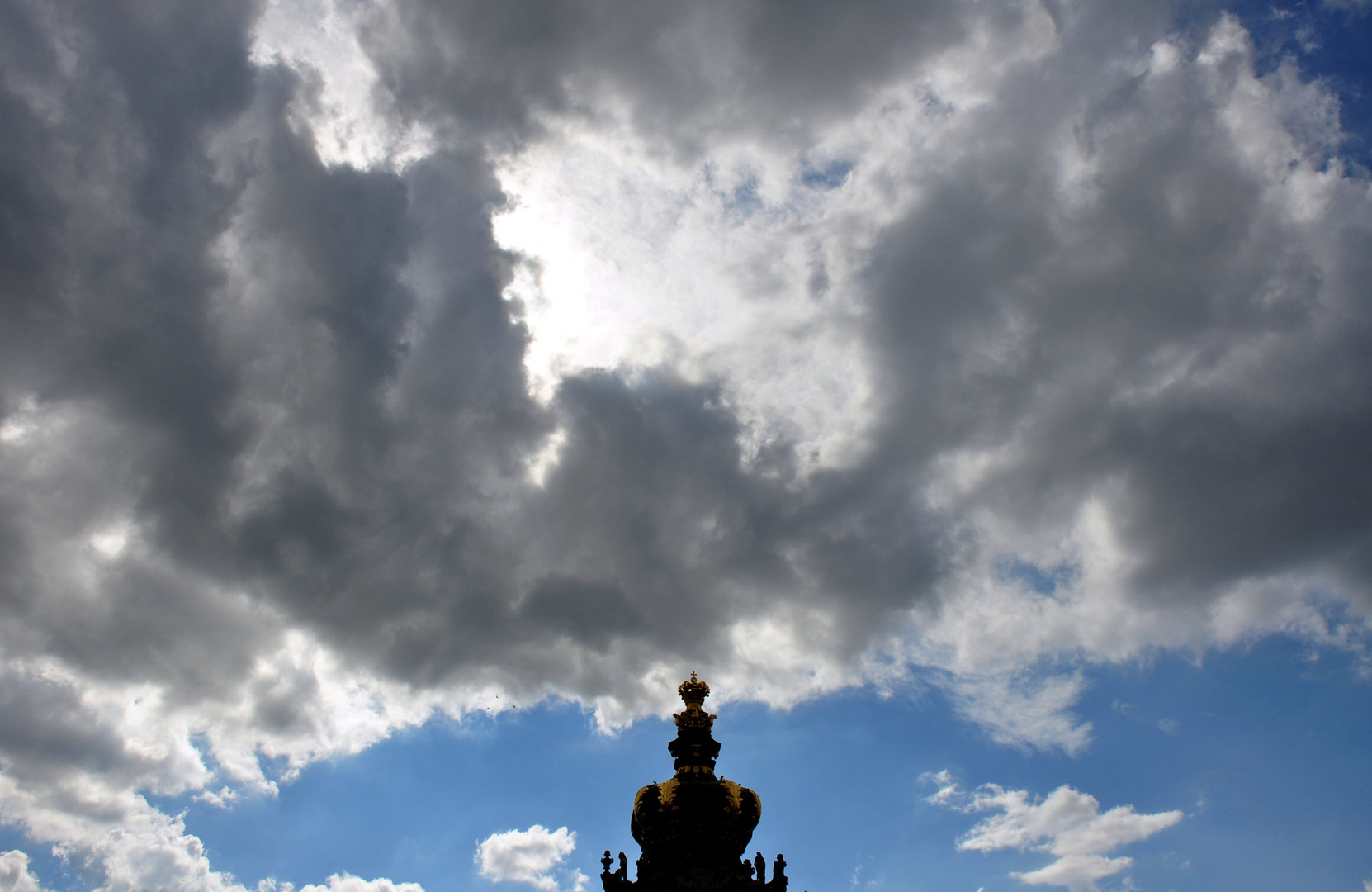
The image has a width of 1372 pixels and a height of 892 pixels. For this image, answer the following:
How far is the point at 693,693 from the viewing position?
45.3 metres

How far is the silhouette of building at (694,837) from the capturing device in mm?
38656

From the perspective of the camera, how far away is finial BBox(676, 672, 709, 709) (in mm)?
44938

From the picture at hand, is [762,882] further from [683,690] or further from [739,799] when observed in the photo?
[683,690]

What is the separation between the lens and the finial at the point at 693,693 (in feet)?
147

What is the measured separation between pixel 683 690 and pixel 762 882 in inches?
393

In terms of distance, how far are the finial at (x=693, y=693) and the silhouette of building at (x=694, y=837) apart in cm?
284

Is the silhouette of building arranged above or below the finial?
below

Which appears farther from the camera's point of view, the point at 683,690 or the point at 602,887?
the point at 683,690

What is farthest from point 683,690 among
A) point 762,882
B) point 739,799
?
point 762,882

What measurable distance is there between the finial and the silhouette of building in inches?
112

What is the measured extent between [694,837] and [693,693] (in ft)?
24.9

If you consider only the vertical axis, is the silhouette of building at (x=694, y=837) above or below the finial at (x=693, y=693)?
below

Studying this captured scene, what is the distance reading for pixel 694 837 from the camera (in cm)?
3950

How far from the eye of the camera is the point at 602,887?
128ft
